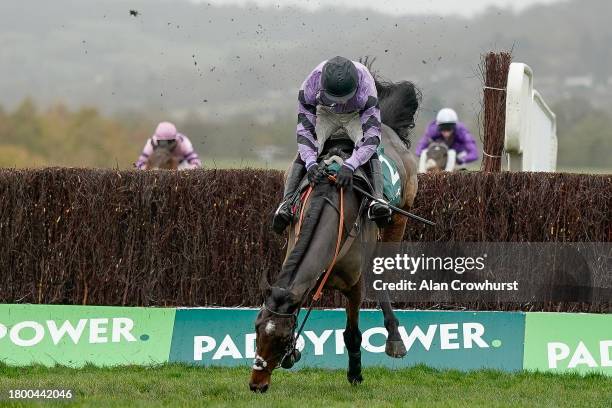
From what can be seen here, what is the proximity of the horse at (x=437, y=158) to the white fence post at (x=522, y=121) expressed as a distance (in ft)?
4.57

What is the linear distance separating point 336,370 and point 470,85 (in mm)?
31803

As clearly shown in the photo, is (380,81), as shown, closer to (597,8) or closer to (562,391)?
(562,391)

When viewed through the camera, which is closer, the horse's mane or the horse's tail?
the horse's tail

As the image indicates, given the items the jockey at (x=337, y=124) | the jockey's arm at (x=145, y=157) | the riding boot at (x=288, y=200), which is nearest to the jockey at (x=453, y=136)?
the jockey's arm at (x=145, y=157)

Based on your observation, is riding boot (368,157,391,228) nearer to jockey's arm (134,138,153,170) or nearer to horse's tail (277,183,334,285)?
horse's tail (277,183,334,285)

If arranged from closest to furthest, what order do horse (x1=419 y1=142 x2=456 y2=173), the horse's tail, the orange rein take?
the horse's tail, the orange rein, horse (x1=419 y1=142 x2=456 y2=173)

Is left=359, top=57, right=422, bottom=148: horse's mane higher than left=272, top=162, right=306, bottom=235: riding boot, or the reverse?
left=359, top=57, right=422, bottom=148: horse's mane

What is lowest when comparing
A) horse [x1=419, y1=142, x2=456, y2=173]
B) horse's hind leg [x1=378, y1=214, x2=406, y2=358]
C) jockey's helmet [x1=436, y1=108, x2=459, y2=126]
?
horse's hind leg [x1=378, y1=214, x2=406, y2=358]

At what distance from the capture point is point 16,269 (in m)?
9.22

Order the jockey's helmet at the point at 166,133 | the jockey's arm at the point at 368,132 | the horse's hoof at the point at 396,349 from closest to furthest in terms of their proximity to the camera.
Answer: the jockey's arm at the point at 368,132 < the horse's hoof at the point at 396,349 < the jockey's helmet at the point at 166,133

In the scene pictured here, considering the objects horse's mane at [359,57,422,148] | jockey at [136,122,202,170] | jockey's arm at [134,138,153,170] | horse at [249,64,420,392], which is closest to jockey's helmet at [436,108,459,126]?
Answer: jockey at [136,122,202,170]

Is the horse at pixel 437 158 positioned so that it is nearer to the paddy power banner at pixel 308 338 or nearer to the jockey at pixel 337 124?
the paddy power banner at pixel 308 338

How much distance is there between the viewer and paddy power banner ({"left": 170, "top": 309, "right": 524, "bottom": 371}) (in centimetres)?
859

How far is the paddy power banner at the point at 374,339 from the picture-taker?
8586 mm
